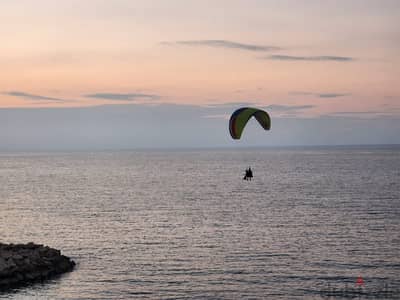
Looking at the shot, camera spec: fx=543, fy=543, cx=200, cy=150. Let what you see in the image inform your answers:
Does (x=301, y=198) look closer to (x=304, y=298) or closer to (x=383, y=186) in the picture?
(x=383, y=186)

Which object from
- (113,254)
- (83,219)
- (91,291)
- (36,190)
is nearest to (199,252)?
(113,254)

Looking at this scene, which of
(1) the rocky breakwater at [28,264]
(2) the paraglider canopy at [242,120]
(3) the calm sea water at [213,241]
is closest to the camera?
(2) the paraglider canopy at [242,120]

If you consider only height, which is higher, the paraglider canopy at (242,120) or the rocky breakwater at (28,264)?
the paraglider canopy at (242,120)

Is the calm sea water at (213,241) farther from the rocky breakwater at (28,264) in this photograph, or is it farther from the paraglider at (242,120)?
the paraglider at (242,120)

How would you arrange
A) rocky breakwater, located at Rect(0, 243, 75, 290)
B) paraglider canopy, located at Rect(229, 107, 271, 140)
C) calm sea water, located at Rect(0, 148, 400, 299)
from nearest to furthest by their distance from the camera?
1. paraglider canopy, located at Rect(229, 107, 271, 140)
2. calm sea water, located at Rect(0, 148, 400, 299)
3. rocky breakwater, located at Rect(0, 243, 75, 290)

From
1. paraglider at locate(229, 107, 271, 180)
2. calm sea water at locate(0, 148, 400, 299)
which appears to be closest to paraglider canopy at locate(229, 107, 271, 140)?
paraglider at locate(229, 107, 271, 180)

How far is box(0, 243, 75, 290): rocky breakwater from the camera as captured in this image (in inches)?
1752

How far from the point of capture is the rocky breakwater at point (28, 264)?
44.5 metres

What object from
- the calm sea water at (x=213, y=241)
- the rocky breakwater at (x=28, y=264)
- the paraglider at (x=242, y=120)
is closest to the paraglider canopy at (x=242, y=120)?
the paraglider at (x=242, y=120)

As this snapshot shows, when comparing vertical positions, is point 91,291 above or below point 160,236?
below

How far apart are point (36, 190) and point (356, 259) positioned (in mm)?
96873

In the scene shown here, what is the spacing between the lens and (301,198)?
107000 millimetres

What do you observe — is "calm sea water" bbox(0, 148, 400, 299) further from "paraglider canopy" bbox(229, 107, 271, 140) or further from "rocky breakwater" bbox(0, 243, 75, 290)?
"paraglider canopy" bbox(229, 107, 271, 140)

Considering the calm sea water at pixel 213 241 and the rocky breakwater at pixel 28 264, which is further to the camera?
the rocky breakwater at pixel 28 264
